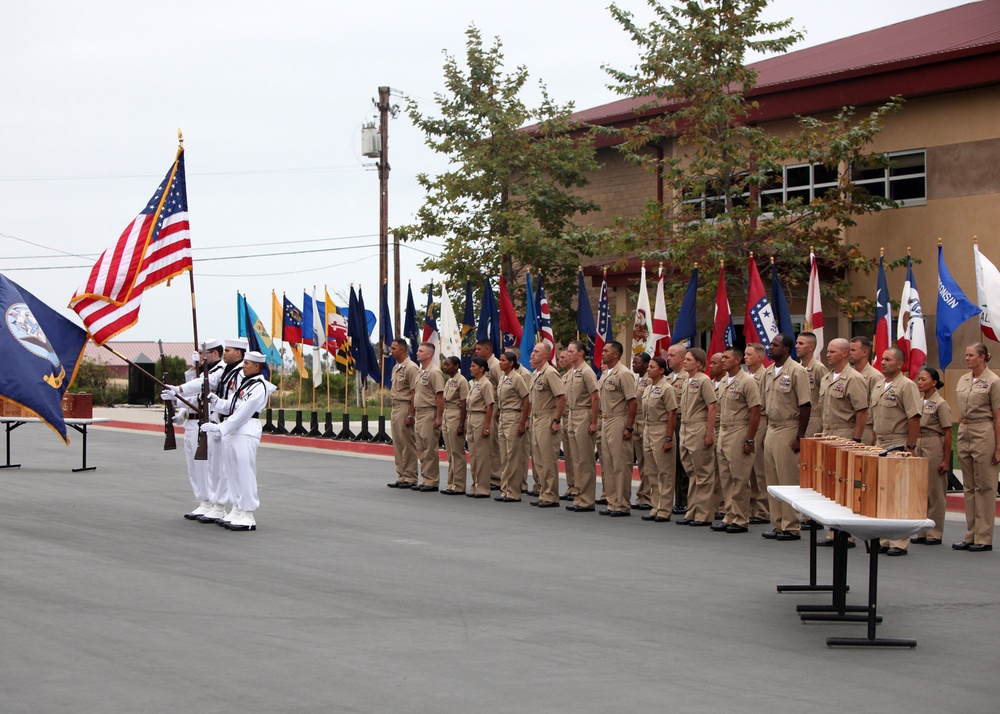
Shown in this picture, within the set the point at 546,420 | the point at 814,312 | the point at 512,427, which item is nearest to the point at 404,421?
the point at 512,427

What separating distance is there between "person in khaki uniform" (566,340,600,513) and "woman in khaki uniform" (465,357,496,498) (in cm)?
151

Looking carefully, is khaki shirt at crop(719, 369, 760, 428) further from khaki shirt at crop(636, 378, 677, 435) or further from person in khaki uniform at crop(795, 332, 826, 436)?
khaki shirt at crop(636, 378, 677, 435)

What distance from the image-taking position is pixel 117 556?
35.6 feet

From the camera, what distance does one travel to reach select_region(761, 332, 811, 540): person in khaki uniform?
12562 millimetres

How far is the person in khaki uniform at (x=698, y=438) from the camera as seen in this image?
544 inches

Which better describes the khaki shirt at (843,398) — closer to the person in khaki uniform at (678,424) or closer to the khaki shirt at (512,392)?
the person in khaki uniform at (678,424)

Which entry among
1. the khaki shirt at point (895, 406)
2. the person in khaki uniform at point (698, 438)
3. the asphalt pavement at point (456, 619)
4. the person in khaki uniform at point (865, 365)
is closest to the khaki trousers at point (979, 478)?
the asphalt pavement at point (456, 619)

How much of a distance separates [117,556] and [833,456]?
20.6ft

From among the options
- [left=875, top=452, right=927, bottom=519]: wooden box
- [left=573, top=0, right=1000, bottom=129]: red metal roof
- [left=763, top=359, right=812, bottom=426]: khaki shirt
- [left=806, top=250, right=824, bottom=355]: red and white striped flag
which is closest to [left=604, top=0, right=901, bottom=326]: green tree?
[left=573, top=0, right=1000, bottom=129]: red metal roof

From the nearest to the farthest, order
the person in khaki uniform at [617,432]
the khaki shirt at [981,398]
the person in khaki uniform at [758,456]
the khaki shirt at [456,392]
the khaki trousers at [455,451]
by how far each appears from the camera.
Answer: the khaki shirt at [981,398]
the person in khaki uniform at [758,456]
the person in khaki uniform at [617,432]
the khaki trousers at [455,451]
the khaki shirt at [456,392]

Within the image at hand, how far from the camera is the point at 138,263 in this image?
13.3 metres

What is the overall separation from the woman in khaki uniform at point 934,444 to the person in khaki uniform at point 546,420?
4.68m

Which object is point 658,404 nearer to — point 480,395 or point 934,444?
point 480,395

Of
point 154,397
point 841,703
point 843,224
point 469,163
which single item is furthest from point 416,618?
point 154,397
